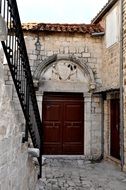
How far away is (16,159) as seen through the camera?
134 inches

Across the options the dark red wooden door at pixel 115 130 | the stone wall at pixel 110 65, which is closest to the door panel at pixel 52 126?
the dark red wooden door at pixel 115 130

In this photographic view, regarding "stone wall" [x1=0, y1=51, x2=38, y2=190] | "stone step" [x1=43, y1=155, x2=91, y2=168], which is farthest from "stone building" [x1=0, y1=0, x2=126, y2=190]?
"stone wall" [x1=0, y1=51, x2=38, y2=190]

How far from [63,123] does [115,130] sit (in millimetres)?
1932

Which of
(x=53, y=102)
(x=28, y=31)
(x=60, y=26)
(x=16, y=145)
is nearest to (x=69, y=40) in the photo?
(x=60, y=26)

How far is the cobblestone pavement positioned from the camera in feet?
18.4

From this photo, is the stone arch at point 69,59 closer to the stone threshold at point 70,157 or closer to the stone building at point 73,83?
the stone building at point 73,83

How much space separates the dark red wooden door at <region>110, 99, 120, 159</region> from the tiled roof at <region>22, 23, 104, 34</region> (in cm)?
269

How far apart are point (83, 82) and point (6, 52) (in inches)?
256

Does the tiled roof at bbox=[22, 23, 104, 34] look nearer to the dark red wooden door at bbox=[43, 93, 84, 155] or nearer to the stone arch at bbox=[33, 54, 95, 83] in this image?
the stone arch at bbox=[33, 54, 95, 83]

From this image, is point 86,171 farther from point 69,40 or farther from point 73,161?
point 69,40

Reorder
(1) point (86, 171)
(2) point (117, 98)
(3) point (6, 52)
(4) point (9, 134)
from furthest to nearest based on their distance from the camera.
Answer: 1. (2) point (117, 98)
2. (1) point (86, 171)
3. (4) point (9, 134)
4. (3) point (6, 52)

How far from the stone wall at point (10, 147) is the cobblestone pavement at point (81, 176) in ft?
6.01

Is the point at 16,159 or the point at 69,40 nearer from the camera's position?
the point at 16,159

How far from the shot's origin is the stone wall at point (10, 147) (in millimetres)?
2688
